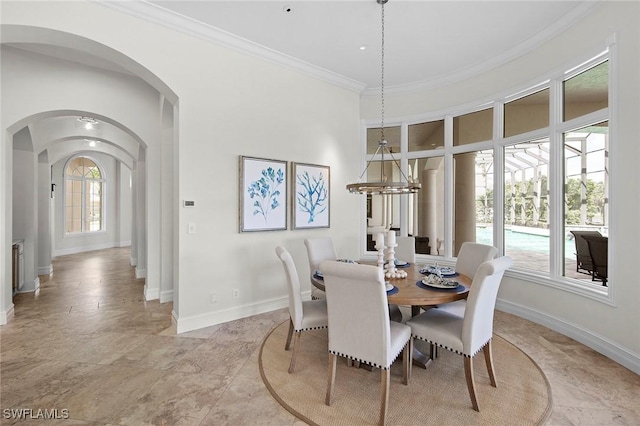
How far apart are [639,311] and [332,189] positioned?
3610 millimetres

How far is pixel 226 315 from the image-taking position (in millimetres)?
3717

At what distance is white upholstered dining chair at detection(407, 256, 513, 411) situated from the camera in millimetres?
2105

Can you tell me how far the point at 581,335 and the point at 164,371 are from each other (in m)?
4.07

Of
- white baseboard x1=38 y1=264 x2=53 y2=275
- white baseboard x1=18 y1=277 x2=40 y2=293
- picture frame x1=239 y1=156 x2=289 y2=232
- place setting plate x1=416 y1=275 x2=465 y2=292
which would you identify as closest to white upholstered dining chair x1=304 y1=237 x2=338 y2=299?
picture frame x1=239 y1=156 x2=289 y2=232

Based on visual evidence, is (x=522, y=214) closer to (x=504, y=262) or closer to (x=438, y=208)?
(x=438, y=208)

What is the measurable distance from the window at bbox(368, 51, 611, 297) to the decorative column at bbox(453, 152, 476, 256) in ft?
0.05

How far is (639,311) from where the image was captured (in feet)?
8.50

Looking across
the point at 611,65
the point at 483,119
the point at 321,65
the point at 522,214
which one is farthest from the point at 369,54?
the point at 522,214

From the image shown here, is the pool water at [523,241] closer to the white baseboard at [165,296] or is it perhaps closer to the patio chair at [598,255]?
the patio chair at [598,255]

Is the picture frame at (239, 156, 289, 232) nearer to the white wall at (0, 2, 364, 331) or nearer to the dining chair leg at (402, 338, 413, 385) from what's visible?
the white wall at (0, 2, 364, 331)

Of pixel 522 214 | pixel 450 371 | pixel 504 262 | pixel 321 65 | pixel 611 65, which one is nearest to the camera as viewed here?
pixel 504 262

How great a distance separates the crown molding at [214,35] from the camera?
3.04 m

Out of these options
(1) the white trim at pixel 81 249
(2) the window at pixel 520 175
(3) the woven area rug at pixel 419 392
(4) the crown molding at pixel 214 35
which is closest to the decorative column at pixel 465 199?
(2) the window at pixel 520 175

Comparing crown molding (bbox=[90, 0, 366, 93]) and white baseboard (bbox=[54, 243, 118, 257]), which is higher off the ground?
crown molding (bbox=[90, 0, 366, 93])
